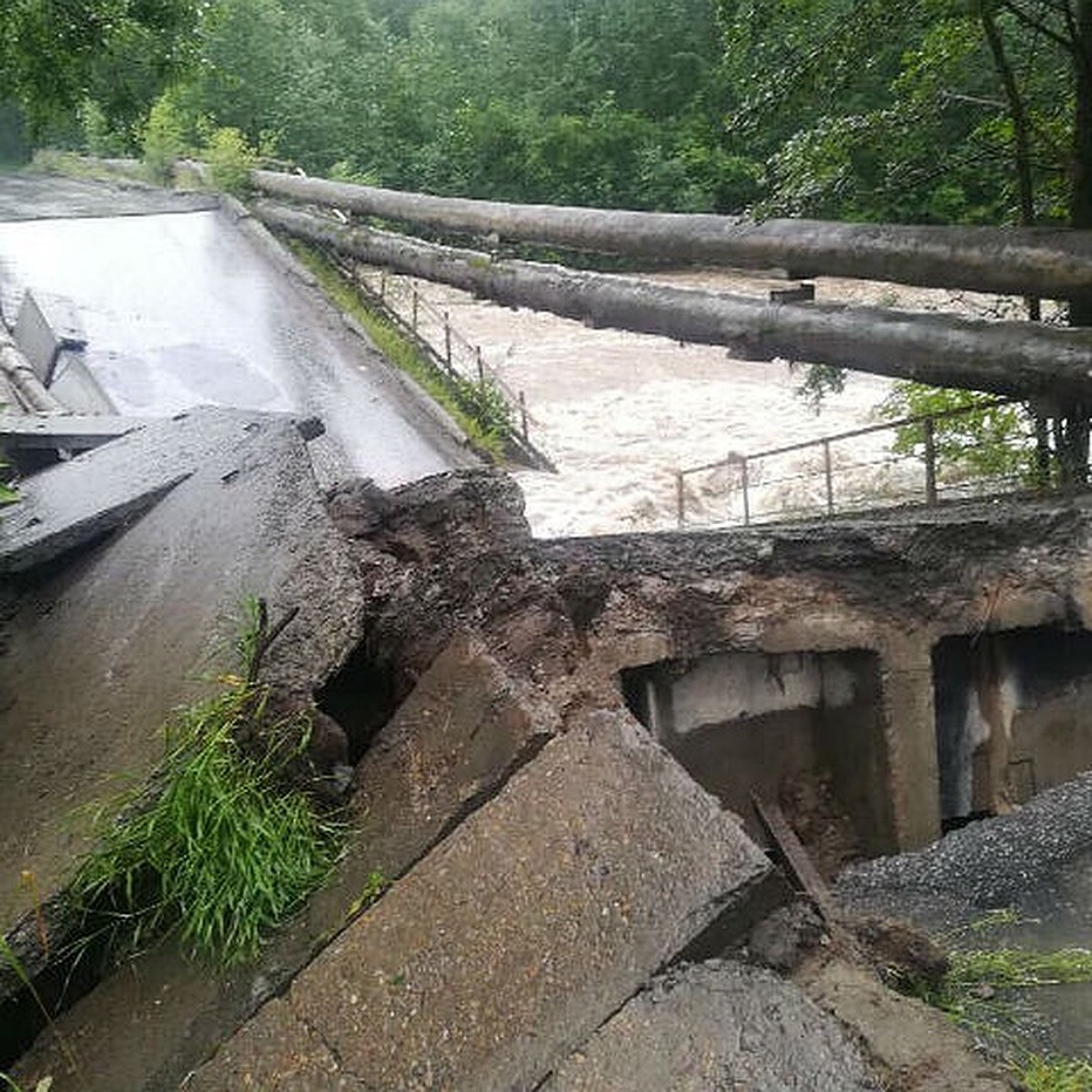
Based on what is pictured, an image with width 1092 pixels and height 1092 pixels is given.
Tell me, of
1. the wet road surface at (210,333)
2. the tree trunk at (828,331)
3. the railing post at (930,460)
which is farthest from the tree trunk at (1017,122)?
the wet road surface at (210,333)

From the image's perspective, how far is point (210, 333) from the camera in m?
14.3

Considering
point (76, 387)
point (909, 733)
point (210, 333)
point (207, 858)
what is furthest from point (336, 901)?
point (210, 333)

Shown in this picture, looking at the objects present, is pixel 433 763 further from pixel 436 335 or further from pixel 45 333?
pixel 436 335

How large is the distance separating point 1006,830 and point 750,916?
281cm

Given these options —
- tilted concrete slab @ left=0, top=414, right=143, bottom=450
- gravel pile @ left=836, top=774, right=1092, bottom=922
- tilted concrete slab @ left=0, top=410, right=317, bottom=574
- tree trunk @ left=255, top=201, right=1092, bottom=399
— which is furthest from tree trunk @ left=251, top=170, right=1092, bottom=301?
tilted concrete slab @ left=0, top=414, right=143, bottom=450

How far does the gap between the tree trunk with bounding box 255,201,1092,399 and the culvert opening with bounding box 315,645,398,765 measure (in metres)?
3.57

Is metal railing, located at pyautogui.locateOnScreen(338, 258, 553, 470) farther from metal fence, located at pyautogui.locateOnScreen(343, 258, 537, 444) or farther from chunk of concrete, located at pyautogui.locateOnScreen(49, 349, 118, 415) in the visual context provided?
chunk of concrete, located at pyautogui.locateOnScreen(49, 349, 118, 415)

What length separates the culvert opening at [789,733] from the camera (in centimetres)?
451

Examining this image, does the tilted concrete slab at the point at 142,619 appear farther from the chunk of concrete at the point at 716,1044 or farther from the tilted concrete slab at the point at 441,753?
the chunk of concrete at the point at 716,1044

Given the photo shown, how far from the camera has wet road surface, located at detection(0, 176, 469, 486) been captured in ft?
37.3

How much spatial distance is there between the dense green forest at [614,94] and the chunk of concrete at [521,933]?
5.35 m

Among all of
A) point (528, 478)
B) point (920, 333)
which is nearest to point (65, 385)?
point (528, 478)

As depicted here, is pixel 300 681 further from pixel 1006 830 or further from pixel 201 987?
pixel 1006 830

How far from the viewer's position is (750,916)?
2.64 metres
